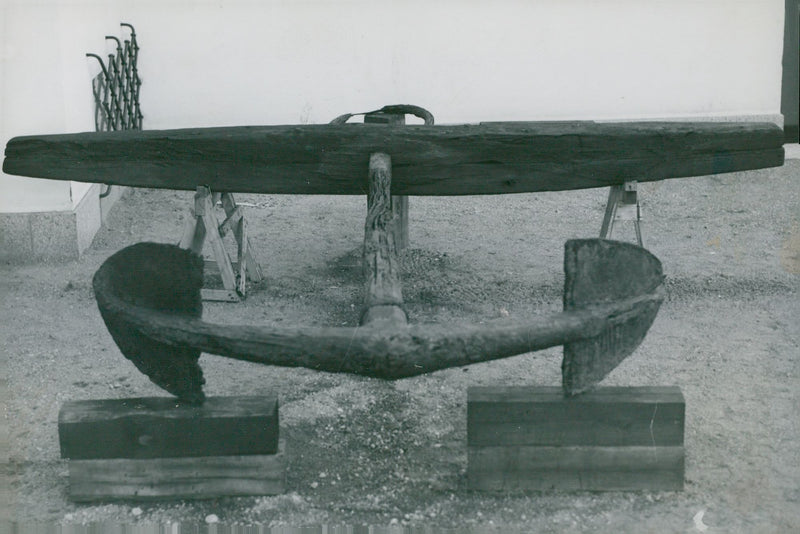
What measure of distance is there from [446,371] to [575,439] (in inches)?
50.4

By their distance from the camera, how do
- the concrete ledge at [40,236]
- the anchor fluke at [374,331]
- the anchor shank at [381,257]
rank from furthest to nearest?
1. the concrete ledge at [40,236]
2. the anchor shank at [381,257]
3. the anchor fluke at [374,331]

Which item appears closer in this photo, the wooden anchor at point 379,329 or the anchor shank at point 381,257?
the wooden anchor at point 379,329

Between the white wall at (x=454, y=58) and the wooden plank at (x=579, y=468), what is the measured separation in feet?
17.4

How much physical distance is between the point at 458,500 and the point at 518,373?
1318mm

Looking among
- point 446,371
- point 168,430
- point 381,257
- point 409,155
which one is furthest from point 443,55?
point 168,430

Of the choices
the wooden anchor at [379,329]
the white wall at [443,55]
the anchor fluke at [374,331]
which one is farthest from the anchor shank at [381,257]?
the white wall at [443,55]

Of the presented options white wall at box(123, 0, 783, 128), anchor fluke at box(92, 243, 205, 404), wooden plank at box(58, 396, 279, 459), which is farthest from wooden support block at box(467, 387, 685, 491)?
white wall at box(123, 0, 783, 128)

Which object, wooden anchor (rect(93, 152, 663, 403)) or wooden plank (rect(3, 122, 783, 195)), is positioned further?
wooden plank (rect(3, 122, 783, 195))

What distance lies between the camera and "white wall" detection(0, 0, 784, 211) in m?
8.26

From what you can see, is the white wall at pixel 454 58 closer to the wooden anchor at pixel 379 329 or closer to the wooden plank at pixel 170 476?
the wooden anchor at pixel 379 329

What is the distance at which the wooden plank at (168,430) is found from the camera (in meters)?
3.38

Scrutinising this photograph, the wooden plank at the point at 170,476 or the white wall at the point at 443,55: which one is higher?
the white wall at the point at 443,55

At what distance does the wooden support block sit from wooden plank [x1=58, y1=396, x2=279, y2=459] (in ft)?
2.34

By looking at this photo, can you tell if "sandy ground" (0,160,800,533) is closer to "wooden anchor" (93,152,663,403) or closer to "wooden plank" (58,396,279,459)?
"wooden plank" (58,396,279,459)
